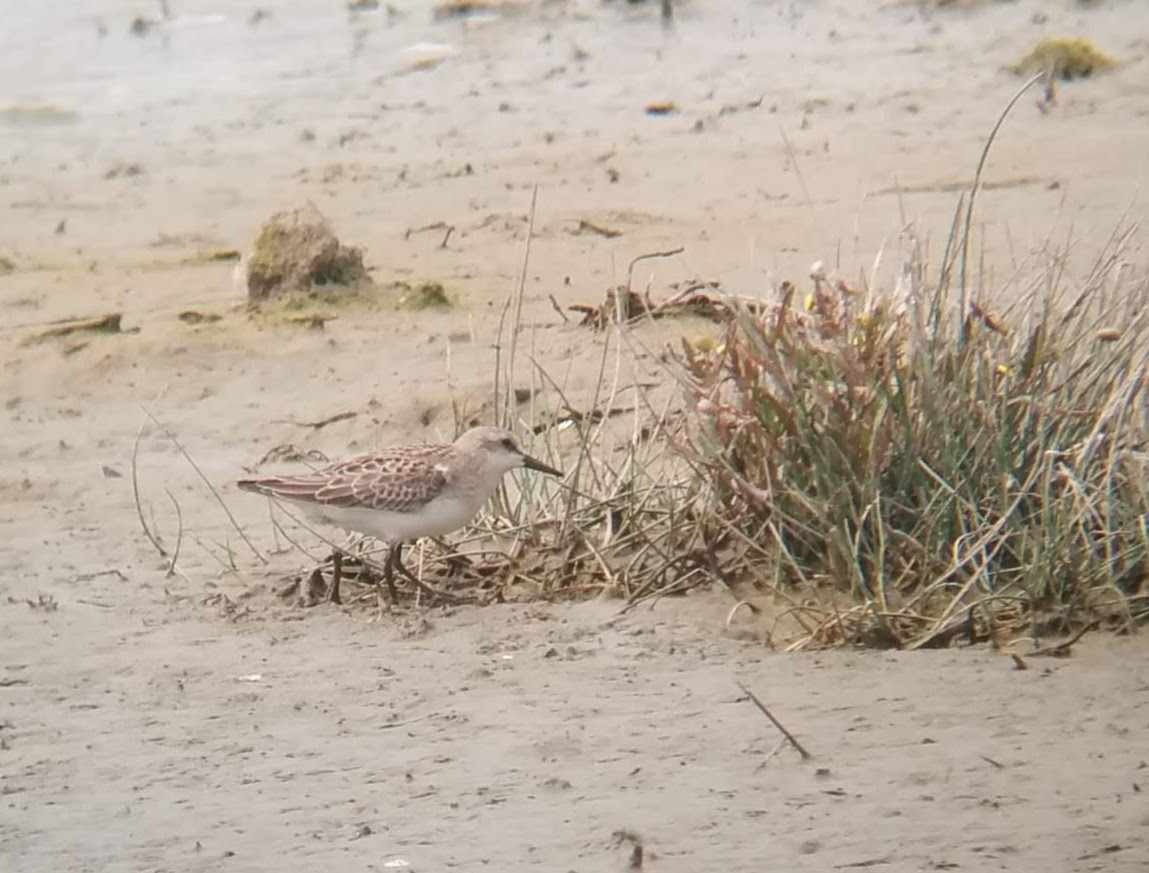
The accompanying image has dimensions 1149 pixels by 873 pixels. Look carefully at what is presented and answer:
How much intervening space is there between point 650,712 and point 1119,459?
151cm

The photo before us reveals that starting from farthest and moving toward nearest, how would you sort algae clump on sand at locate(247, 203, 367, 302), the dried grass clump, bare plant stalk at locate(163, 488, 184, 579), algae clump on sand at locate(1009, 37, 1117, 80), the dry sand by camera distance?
algae clump on sand at locate(1009, 37, 1117, 80) < algae clump on sand at locate(247, 203, 367, 302) < bare plant stalk at locate(163, 488, 184, 579) < the dried grass clump < the dry sand

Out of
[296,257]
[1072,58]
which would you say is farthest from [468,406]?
[1072,58]

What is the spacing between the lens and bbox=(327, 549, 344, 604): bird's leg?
6664 mm

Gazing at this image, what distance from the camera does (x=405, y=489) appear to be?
6508 millimetres

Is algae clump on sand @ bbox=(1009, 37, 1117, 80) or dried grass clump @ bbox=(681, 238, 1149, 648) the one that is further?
algae clump on sand @ bbox=(1009, 37, 1117, 80)

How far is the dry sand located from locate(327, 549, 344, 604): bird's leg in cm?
5

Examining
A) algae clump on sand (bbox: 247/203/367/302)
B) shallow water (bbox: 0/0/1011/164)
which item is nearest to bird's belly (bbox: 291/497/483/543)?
algae clump on sand (bbox: 247/203/367/302)

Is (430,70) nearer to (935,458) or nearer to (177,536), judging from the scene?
(177,536)

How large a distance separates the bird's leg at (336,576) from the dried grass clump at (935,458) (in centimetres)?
122

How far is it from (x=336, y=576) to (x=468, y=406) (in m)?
1.81

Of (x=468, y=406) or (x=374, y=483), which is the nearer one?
(x=374, y=483)

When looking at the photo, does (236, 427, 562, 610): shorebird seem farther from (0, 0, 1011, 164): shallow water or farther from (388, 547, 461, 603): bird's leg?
(0, 0, 1011, 164): shallow water

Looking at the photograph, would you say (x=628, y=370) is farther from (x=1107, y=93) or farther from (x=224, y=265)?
(x=1107, y=93)

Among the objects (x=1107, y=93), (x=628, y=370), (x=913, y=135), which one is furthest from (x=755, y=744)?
(x=1107, y=93)
